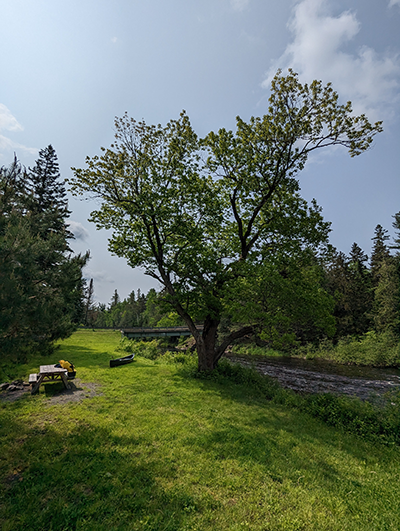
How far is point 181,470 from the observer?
5539 millimetres

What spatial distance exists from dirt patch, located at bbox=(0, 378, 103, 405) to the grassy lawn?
1.07 feet

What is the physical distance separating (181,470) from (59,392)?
7.17 meters

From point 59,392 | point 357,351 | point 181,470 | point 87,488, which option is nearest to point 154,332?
point 357,351

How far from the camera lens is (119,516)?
4105 mm

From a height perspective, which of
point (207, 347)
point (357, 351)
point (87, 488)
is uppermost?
point (207, 347)

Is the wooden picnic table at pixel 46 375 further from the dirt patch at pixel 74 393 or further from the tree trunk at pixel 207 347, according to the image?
the tree trunk at pixel 207 347

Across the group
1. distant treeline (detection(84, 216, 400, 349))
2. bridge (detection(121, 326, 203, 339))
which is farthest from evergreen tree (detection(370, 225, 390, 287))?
bridge (detection(121, 326, 203, 339))

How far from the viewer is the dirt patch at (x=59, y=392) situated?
945 cm

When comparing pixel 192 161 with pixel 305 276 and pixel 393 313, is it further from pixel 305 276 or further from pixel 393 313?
pixel 393 313

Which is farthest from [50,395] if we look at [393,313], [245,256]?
[393,313]

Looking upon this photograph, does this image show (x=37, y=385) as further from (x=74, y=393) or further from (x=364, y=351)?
(x=364, y=351)

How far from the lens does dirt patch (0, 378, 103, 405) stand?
945 cm

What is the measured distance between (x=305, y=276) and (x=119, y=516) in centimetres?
1351

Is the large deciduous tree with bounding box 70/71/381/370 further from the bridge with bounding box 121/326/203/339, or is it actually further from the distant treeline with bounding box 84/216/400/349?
the bridge with bounding box 121/326/203/339
